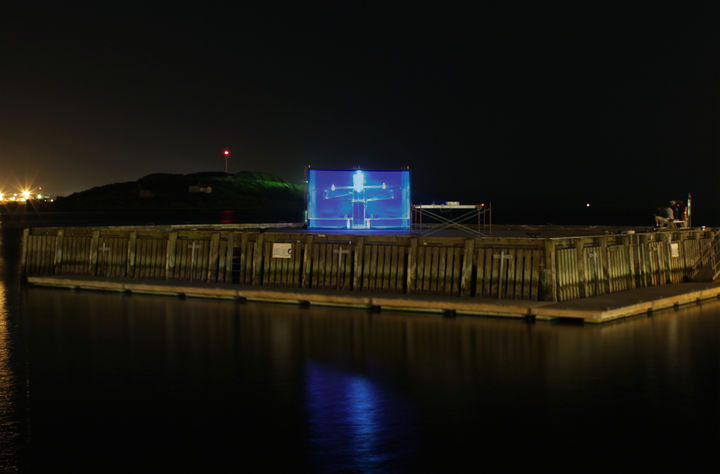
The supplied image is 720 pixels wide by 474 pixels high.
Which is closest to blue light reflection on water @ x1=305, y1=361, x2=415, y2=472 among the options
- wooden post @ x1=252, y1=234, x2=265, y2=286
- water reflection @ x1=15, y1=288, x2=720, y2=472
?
water reflection @ x1=15, y1=288, x2=720, y2=472

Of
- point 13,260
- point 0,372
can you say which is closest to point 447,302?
point 0,372

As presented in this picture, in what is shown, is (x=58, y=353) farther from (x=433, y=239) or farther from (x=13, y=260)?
(x=13, y=260)

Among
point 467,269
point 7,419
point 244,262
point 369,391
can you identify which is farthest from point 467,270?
point 7,419

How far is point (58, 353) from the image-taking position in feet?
52.4

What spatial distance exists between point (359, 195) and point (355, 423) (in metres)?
25.7

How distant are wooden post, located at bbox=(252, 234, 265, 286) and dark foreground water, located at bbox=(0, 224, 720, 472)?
3.42 m

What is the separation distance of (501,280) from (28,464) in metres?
13.4

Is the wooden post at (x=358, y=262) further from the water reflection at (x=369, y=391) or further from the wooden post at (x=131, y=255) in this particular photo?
the wooden post at (x=131, y=255)

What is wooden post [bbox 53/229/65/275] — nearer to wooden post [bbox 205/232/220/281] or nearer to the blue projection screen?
wooden post [bbox 205/232/220/281]

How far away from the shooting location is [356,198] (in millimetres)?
36344

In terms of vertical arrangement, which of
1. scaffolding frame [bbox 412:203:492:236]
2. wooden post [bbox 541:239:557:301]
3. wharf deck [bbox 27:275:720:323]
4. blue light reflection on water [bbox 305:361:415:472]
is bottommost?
blue light reflection on water [bbox 305:361:415:472]

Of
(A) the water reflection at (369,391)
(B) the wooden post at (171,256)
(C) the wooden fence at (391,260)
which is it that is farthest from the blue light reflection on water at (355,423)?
(B) the wooden post at (171,256)

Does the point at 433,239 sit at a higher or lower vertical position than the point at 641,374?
higher

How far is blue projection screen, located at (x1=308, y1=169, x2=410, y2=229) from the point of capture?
36.3m
